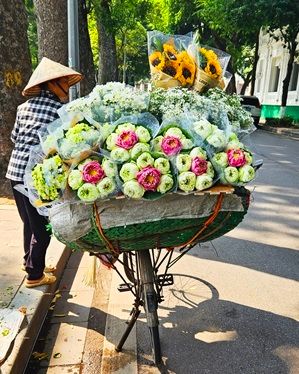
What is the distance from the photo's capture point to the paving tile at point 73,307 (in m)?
3.23

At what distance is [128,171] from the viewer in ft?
6.13

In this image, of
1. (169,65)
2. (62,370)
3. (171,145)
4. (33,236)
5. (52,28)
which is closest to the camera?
(171,145)

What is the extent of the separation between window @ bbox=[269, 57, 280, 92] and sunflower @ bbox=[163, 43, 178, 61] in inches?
1040

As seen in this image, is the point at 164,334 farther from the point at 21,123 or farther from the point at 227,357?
the point at 21,123

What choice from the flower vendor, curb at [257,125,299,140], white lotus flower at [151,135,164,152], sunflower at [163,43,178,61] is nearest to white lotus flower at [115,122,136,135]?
white lotus flower at [151,135,164,152]

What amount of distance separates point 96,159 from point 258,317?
202 centimetres

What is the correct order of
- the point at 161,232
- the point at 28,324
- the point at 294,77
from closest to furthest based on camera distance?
the point at 161,232 → the point at 28,324 → the point at 294,77

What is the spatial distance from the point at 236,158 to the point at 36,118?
1698 millimetres

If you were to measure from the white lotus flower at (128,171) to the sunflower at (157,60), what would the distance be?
2.28ft

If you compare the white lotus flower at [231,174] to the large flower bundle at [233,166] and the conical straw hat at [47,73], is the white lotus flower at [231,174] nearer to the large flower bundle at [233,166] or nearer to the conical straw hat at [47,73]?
the large flower bundle at [233,166]

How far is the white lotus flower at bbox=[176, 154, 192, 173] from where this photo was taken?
1.90 metres

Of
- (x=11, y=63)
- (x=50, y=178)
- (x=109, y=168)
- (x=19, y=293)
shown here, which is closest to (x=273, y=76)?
(x=11, y=63)

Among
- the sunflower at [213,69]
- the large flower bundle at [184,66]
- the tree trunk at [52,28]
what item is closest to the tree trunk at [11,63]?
the tree trunk at [52,28]

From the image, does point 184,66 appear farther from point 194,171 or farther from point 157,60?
point 194,171
